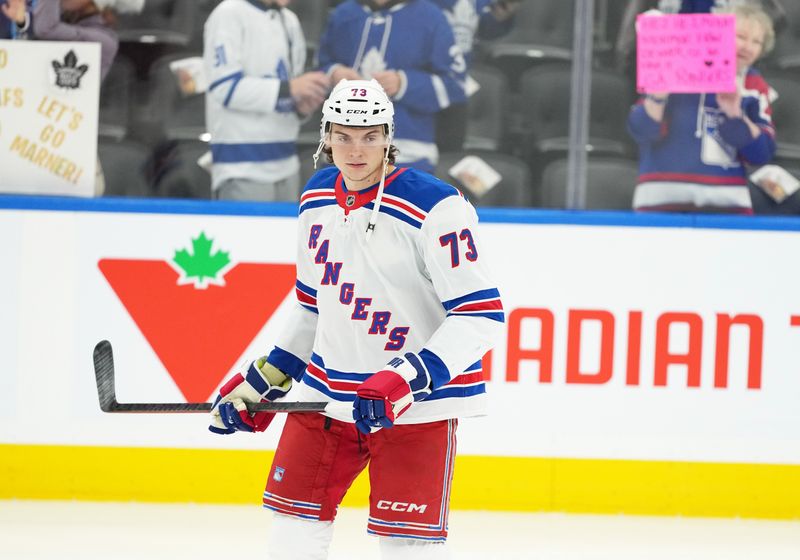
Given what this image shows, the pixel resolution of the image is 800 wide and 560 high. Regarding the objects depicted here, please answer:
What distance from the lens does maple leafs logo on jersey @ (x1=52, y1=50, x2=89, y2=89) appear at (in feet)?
13.1

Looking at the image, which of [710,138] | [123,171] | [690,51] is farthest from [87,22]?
[710,138]

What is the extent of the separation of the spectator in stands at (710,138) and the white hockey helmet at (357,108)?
184cm

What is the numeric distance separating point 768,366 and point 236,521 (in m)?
1.73

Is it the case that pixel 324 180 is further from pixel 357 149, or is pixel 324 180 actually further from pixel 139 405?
pixel 139 405

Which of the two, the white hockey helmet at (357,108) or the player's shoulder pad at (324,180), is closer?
the white hockey helmet at (357,108)

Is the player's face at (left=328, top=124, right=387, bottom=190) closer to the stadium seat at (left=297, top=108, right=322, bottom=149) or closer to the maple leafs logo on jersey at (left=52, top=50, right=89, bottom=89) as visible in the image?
the stadium seat at (left=297, top=108, right=322, bottom=149)

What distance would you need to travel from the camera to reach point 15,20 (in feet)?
13.1

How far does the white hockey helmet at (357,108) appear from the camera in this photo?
2283mm

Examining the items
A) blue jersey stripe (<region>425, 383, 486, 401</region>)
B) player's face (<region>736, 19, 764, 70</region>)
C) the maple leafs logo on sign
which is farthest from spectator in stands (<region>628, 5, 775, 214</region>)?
blue jersey stripe (<region>425, 383, 486, 401</region>)

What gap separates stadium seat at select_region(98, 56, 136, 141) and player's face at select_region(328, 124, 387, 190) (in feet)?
6.02

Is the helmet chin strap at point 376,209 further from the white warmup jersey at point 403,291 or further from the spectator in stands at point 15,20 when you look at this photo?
the spectator in stands at point 15,20

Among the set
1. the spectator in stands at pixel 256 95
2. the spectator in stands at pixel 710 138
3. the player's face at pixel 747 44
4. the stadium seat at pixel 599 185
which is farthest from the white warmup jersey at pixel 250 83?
the player's face at pixel 747 44

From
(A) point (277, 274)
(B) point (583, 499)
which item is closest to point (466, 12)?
(A) point (277, 274)

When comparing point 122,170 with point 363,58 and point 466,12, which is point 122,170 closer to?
point 363,58
